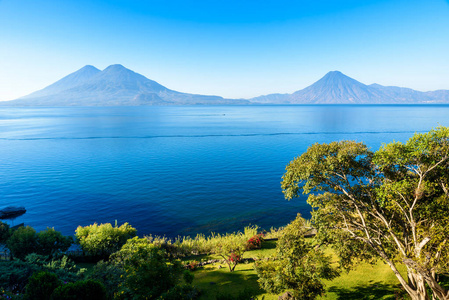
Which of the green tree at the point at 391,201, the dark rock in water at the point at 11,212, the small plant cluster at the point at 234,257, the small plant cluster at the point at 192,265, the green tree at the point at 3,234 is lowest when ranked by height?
the small plant cluster at the point at 192,265

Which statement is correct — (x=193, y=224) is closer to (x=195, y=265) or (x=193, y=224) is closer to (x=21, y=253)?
(x=195, y=265)

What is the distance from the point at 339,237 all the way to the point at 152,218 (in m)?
33.0

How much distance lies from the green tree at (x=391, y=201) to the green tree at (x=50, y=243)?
27.6m

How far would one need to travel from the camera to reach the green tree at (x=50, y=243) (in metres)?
28.8

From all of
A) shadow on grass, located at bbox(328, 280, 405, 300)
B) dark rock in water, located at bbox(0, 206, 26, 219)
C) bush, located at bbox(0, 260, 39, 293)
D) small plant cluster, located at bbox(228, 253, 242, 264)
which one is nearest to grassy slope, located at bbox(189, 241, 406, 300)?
shadow on grass, located at bbox(328, 280, 405, 300)

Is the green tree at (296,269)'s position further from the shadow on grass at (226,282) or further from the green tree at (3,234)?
the green tree at (3,234)

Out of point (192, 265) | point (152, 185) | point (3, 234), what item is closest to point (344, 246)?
point (192, 265)

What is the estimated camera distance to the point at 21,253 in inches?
1114

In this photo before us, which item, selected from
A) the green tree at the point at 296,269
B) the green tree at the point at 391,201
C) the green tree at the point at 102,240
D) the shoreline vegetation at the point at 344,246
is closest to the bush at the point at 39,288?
the shoreline vegetation at the point at 344,246

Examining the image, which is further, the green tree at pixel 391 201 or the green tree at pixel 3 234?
the green tree at pixel 3 234

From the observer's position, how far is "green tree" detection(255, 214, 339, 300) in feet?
54.6

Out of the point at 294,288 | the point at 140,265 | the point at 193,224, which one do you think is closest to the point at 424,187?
the point at 294,288

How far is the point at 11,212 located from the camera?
143 ft

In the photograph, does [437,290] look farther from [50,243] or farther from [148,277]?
[50,243]
